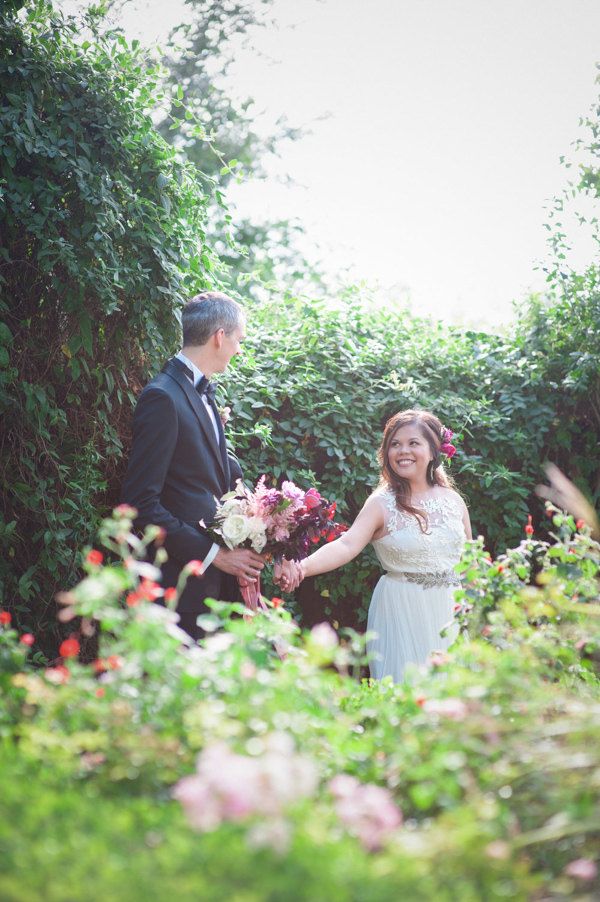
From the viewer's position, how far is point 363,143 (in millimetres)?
10734

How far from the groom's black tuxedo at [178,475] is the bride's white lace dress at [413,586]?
3.25 feet

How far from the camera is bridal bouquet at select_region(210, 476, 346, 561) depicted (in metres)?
2.61

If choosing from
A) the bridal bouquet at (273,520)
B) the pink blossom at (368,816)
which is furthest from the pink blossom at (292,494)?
the pink blossom at (368,816)

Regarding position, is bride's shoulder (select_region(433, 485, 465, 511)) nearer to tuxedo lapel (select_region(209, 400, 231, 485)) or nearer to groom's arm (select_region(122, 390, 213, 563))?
tuxedo lapel (select_region(209, 400, 231, 485))

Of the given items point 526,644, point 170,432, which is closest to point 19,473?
point 170,432

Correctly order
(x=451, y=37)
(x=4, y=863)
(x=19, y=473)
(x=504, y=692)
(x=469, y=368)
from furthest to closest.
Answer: (x=451, y=37)
(x=469, y=368)
(x=19, y=473)
(x=504, y=692)
(x=4, y=863)

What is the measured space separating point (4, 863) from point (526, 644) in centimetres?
130

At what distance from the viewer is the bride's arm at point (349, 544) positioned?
3439mm

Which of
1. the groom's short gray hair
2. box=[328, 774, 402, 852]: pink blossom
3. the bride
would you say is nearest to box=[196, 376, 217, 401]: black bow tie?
the groom's short gray hair

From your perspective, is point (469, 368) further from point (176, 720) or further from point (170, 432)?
point (176, 720)

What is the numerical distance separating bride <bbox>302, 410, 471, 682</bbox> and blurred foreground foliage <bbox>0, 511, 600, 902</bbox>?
1.65m

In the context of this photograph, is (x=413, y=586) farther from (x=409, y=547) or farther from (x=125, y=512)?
(x=125, y=512)

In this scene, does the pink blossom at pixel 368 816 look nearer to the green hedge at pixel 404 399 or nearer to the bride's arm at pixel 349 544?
the bride's arm at pixel 349 544

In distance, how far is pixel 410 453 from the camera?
3.72 meters
